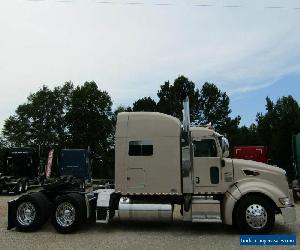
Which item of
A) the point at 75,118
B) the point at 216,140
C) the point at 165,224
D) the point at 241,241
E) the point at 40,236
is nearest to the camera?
the point at 241,241

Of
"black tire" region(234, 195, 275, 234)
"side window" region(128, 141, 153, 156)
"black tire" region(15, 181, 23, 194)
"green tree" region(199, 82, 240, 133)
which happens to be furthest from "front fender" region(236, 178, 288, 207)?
"green tree" region(199, 82, 240, 133)

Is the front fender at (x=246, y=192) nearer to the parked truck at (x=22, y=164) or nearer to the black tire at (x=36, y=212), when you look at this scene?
the black tire at (x=36, y=212)

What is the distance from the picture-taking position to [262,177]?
12398 mm

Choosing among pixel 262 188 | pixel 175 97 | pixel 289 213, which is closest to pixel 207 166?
pixel 262 188

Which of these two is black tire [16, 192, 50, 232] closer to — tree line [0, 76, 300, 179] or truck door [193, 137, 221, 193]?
truck door [193, 137, 221, 193]

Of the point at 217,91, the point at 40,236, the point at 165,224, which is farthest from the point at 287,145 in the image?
the point at 40,236

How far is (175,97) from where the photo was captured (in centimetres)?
7000

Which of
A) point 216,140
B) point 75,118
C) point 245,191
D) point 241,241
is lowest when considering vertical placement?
point 241,241

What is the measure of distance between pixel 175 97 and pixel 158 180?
2273 inches

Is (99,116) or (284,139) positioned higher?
(99,116)

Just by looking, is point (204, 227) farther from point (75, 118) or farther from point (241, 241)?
point (75, 118)

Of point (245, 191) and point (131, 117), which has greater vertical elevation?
point (131, 117)

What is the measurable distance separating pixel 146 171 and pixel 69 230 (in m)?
2.48

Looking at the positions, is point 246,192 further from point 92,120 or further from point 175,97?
point 175,97
